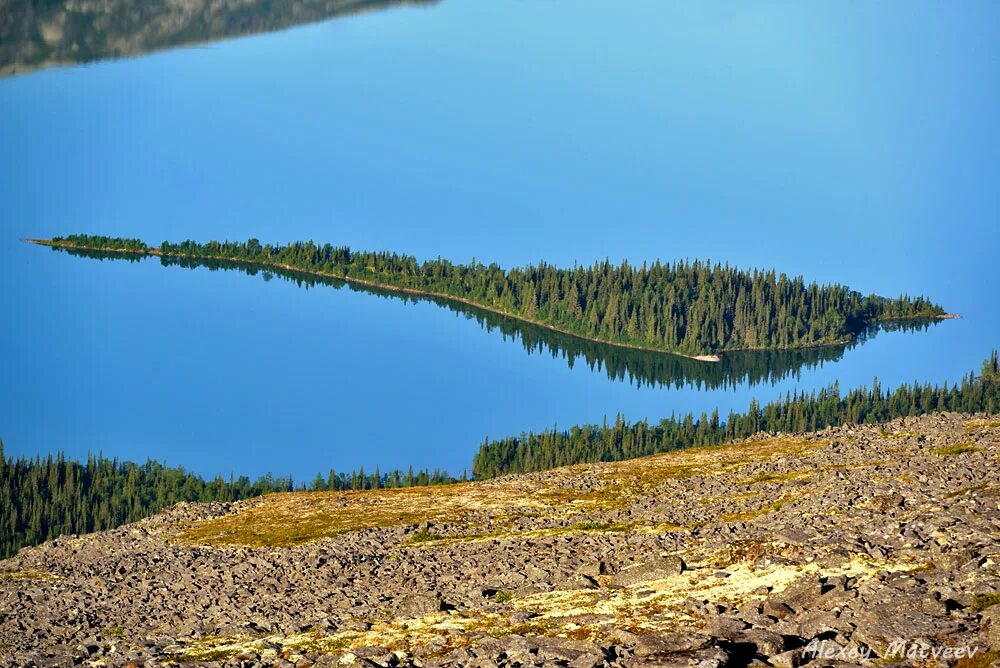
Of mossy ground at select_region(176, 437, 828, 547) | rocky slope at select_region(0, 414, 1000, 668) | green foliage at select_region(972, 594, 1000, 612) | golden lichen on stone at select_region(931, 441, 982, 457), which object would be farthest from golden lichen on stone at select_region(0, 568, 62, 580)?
green foliage at select_region(972, 594, 1000, 612)

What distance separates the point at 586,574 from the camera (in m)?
72.2

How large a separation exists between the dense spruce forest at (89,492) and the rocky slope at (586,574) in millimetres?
63738

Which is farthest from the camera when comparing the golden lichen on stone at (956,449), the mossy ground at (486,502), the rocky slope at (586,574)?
the mossy ground at (486,502)

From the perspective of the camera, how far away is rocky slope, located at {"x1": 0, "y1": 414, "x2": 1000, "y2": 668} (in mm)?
55344

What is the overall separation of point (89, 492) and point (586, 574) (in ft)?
427

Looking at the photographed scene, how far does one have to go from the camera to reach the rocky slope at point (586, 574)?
5534 centimetres

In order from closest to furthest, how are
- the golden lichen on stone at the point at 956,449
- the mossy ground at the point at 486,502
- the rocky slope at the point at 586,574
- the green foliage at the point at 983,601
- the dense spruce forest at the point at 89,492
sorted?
the green foliage at the point at 983,601
the rocky slope at the point at 586,574
the golden lichen on stone at the point at 956,449
the mossy ground at the point at 486,502
the dense spruce forest at the point at 89,492

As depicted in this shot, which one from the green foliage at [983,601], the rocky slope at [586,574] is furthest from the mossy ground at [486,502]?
the green foliage at [983,601]

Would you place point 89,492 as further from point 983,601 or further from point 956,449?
point 983,601

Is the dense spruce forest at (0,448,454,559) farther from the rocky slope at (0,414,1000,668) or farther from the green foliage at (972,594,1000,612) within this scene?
the green foliage at (972,594,1000,612)

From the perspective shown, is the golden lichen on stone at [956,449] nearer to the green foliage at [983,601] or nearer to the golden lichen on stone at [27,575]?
the green foliage at [983,601]

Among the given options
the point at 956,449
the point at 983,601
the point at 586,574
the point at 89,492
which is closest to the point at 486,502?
the point at 956,449

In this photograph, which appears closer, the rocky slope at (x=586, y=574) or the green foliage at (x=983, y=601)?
the green foliage at (x=983, y=601)

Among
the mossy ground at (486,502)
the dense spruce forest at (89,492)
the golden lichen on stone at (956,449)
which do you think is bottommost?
the dense spruce forest at (89,492)
